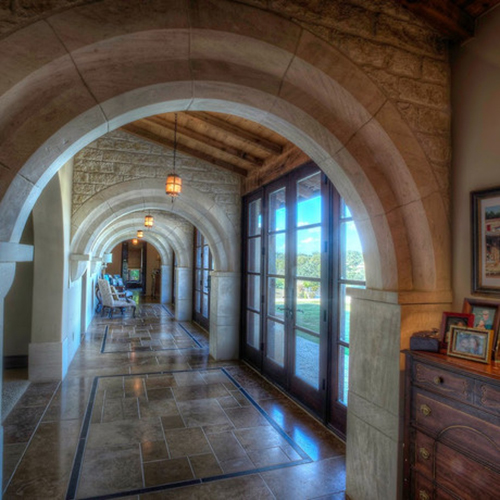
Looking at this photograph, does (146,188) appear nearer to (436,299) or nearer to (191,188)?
(191,188)

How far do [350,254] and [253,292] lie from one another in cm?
267

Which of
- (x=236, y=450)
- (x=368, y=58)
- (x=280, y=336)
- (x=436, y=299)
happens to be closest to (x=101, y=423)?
(x=236, y=450)

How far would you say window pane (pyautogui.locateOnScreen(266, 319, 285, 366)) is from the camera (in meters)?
4.78

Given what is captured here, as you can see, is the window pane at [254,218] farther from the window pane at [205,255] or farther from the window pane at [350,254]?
the window pane at [205,255]

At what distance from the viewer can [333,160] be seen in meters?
2.42

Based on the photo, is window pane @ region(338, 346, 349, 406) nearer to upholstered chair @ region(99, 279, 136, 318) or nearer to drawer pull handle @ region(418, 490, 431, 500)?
drawer pull handle @ region(418, 490, 431, 500)

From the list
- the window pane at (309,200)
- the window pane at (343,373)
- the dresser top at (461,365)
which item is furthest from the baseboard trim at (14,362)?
the dresser top at (461,365)

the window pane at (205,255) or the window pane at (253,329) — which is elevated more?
the window pane at (205,255)

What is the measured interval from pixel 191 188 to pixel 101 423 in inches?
140

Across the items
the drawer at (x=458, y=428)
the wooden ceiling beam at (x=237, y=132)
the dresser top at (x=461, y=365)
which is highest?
the wooden ceiling beam at (x=237, y=132)

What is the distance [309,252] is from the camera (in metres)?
4.17

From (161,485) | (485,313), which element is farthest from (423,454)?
(161,485)

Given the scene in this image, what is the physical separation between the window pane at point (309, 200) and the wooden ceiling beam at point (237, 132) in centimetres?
65

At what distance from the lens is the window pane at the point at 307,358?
3.96m
